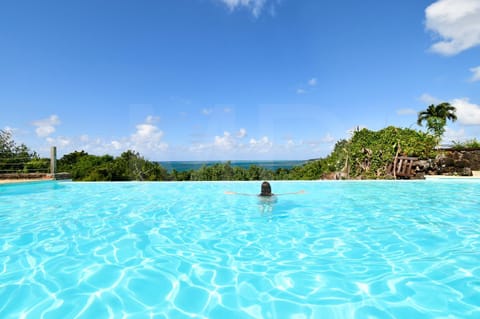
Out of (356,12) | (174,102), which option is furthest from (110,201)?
(174,102)

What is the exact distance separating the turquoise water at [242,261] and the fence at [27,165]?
564cm

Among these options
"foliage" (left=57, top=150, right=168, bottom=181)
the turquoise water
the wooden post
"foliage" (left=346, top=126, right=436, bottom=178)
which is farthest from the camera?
"foliage" (left=57, top=150, right=168, bottom=181)

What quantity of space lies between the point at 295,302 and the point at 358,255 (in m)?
1.67

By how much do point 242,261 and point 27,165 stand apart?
14112mm

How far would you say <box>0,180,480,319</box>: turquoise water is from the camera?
2496 millimetres

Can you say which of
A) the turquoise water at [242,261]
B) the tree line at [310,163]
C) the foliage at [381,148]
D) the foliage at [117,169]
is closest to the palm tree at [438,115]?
the tree line at [310,163]

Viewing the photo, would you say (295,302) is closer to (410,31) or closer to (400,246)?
(400,246)

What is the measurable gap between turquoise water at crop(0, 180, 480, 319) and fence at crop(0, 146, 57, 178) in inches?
222

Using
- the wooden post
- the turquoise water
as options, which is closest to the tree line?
the wooden post

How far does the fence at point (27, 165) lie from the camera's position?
1237 centimetres

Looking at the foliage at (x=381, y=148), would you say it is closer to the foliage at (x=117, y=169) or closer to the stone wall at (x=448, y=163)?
the stone wall at (x=448, y=163)

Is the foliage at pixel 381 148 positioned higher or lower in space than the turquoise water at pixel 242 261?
higher

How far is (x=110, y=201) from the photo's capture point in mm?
8312

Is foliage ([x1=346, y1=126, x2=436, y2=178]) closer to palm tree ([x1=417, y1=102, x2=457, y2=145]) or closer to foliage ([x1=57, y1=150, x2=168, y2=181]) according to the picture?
foliage ([x1=57, y1=150, x2=168, y2=181])
